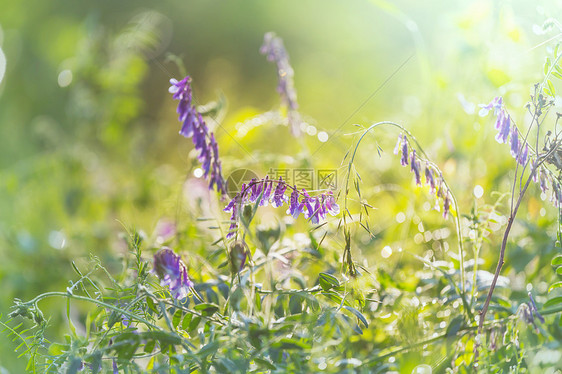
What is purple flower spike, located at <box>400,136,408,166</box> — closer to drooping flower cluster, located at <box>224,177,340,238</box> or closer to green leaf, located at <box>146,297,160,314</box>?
drooping flower cluster, located at <box>224,177,340,238</box>

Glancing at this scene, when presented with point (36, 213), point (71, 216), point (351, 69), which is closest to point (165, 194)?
point (71, 216)

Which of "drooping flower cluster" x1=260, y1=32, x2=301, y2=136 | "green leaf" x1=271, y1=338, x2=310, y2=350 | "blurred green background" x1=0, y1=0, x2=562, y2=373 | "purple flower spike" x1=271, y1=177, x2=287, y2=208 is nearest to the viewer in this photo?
"green leaf" x1=271, y1=338, x2=310, y2=350

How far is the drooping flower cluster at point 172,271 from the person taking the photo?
2.50ft

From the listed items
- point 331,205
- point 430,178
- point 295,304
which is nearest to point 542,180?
point 430,178

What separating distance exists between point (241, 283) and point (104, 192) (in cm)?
165

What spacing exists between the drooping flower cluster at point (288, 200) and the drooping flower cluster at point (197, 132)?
53 millimetres

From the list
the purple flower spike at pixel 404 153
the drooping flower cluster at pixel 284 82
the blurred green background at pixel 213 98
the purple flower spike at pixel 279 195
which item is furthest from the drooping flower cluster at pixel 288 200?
the drooping flower cluster at pixel 284 82

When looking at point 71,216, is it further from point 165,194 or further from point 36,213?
point 165,194

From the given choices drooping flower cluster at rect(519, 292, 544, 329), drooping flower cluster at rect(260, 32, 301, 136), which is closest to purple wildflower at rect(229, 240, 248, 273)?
drooping flower cluster at rect(519, 292, 544, 329)

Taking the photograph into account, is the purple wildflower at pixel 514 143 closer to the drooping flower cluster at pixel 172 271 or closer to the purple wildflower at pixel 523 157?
the purple wildflower at pixel 523 157

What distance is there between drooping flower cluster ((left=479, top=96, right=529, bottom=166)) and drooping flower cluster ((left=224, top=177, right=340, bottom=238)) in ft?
0.87

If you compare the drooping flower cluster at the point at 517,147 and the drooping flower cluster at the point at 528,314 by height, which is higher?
the drooping flower cluster at the point at 517,147

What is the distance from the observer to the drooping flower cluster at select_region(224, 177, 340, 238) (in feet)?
2.67

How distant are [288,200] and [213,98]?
6.86ft
